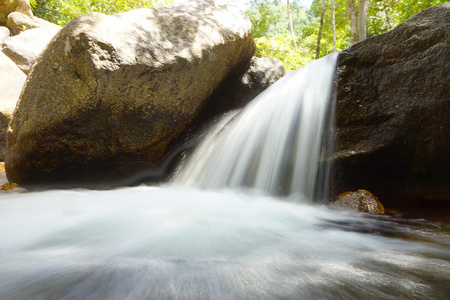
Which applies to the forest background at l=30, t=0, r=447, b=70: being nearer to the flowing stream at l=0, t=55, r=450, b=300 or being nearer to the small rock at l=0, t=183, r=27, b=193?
the flowing stream at l=0, t=55, r=450, b=300

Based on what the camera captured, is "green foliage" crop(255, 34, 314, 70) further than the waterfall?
Yes

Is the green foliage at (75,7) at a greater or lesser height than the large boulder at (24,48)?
greater

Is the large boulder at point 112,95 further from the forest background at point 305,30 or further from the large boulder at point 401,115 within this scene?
the forest background at point 305,30

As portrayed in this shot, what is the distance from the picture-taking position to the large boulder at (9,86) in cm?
554

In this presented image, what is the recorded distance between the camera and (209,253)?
1.64 meters

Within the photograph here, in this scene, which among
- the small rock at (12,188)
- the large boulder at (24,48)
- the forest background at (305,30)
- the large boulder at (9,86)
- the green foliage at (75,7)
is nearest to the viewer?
the small rock at (12,188)

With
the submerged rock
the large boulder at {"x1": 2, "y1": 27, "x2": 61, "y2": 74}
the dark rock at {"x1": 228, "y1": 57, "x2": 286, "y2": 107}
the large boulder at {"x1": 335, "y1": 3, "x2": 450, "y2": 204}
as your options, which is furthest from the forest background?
the submerged rock

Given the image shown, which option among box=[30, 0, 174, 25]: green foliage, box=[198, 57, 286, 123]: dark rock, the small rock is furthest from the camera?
box=[30, 0, 174, 25]: green foliage

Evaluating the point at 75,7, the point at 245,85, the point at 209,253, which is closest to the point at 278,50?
the point at 245,85

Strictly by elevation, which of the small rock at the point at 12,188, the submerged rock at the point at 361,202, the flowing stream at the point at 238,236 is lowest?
the small rock at the point at 12,188

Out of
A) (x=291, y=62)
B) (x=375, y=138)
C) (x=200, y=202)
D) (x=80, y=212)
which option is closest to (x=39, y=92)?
(x=80, y=212)

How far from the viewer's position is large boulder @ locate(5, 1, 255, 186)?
322 centimetres

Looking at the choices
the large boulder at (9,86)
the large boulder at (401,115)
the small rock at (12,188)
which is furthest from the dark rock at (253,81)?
the large boulder at (9,86)

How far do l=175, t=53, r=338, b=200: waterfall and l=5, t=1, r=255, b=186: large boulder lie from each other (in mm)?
696
